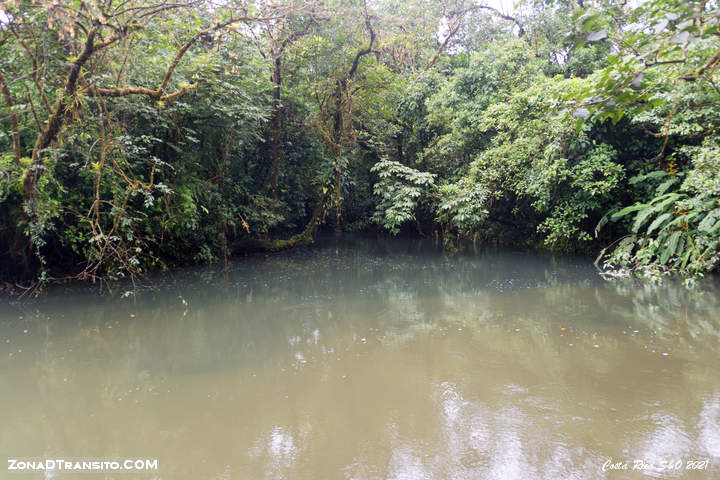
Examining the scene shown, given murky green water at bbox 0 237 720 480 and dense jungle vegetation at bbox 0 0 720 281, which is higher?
dense jungle vegetation at bbox 0 0 720 281

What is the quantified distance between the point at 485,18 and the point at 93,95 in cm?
1655

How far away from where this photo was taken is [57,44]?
643cm

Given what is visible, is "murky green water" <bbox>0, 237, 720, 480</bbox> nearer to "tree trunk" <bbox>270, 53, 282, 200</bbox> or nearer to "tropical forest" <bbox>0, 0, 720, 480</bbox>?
"tropical forest" <bbox>0, 0, 720, 480</bbox>

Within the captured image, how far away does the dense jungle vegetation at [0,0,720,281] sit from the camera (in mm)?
6266

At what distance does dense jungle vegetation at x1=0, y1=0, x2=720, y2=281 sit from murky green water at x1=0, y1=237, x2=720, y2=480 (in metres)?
0.99

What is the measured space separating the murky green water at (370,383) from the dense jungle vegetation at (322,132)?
0.99 metres

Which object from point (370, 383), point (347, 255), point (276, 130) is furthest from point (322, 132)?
point (370, 383)

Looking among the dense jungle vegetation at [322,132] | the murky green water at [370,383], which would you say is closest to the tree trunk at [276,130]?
the dense jungle vegetation at [322,132]

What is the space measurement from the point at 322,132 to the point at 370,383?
1019cm

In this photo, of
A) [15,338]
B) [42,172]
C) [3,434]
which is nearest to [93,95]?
[42,172]

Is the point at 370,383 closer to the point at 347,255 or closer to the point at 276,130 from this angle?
the point at 347,255

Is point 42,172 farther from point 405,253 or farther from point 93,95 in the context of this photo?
point 405,253

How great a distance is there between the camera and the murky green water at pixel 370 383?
3.00 m

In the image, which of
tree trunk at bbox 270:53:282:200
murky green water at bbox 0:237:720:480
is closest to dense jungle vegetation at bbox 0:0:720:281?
tree trunk at bbox 270:53:282:200
